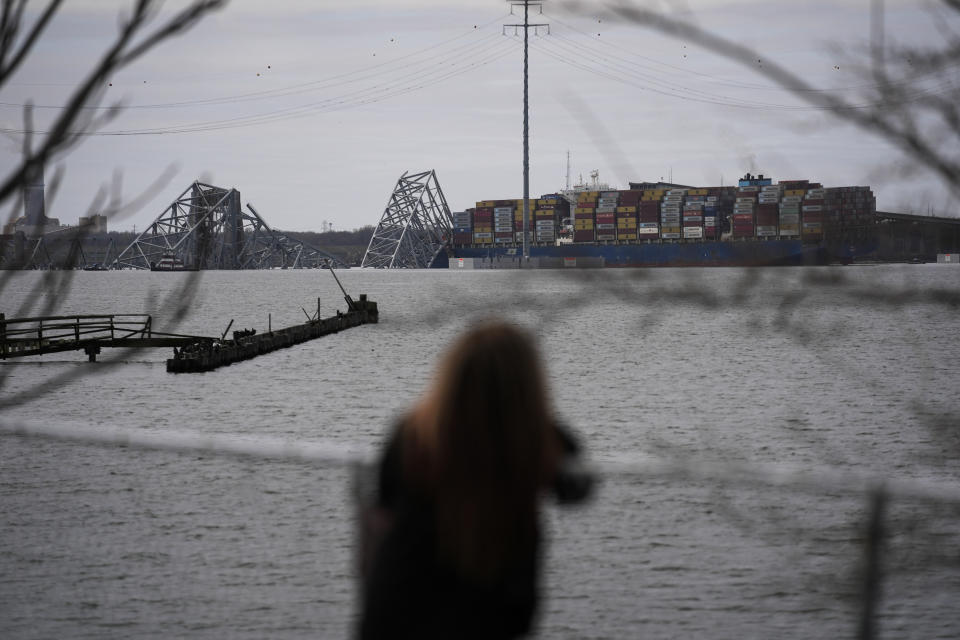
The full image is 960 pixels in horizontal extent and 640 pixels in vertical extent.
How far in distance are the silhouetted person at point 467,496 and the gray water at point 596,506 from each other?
244mm

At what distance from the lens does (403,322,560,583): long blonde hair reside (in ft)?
5.77

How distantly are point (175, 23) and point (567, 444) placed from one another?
1133 mm

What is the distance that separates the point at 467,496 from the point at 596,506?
1484 centimetres

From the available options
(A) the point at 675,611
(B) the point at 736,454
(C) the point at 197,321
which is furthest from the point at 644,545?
(C) the point at 197,321

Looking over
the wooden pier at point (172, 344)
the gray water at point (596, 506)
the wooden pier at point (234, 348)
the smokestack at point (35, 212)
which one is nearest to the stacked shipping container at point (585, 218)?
the wooden pier at point (234, 348)

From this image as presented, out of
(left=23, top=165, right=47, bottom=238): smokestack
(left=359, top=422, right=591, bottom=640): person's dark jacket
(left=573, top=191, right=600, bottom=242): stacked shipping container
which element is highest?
(left=573, top=191, right=600, bottom=242): stacked shipping container

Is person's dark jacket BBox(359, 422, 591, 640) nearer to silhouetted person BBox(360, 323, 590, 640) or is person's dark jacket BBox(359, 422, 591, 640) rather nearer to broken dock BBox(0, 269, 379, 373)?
silhouetted person BBox(360, 323, 590, 640)

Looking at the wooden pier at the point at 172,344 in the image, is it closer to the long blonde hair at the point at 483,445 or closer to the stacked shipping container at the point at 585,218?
the long blonde hair at the point at 483,445

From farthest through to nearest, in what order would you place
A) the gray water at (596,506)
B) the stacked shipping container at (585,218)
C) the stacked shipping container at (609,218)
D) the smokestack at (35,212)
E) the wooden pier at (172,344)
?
the stacked shipping container at (585,218) → the stacked shipping container at (609,218) → the wooden pier at (172,344) → the smokestack at (35,212) → the gray water at (596,506)

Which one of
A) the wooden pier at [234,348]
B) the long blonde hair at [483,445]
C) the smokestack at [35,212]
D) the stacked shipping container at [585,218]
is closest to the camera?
the long blonde hair at [483,445]

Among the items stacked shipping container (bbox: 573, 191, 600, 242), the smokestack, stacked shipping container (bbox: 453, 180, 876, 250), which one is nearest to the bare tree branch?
the smokestack

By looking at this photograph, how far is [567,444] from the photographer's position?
1.95 m

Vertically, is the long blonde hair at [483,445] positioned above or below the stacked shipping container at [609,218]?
below

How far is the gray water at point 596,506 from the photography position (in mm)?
2197
